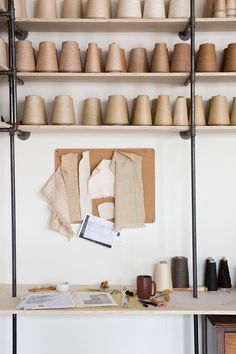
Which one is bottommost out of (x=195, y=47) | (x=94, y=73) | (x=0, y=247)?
(x=0, y=247)

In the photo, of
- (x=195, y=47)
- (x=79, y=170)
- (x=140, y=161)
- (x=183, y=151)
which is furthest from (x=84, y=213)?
(x=195, y=47)

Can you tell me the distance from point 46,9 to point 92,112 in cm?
59

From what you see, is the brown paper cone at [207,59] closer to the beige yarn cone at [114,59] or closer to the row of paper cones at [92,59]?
the row of paper cones at [92,59]

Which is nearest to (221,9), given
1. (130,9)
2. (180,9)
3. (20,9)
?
(180,9)

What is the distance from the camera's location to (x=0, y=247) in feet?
9.30

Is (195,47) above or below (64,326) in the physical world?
above

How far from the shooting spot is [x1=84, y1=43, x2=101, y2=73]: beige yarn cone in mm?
2588

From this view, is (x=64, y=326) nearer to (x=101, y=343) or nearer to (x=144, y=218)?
(x=101, y=343)

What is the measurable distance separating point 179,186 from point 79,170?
0.58m

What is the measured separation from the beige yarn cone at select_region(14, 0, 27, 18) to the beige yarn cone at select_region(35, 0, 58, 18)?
3.0 inches

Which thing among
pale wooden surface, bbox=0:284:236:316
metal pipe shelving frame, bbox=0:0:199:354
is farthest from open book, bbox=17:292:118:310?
metal pipe shelving frame, bbox=0:0:199:354

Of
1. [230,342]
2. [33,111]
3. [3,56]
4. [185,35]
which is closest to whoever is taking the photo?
[230,342]

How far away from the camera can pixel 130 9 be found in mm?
2564

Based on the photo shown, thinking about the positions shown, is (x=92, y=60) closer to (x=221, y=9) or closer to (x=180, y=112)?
(x=180, y=112)
